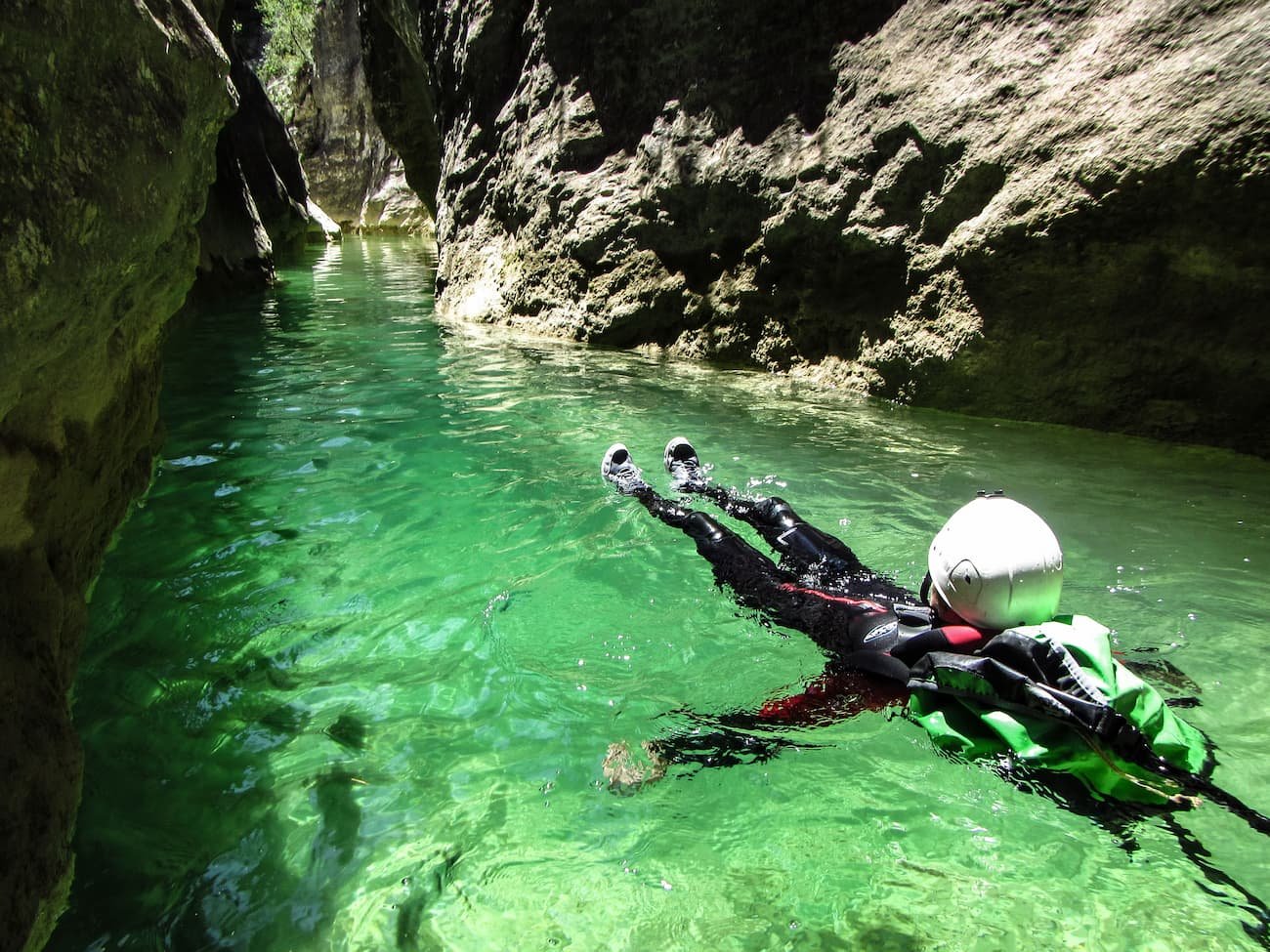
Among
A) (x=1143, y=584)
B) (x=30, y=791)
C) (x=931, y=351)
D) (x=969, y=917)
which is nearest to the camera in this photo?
(x=30, y=791)

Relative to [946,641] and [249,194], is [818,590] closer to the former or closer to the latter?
→ [946,641]

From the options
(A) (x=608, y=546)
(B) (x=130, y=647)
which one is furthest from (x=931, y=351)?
(B) (x=130, y=647)

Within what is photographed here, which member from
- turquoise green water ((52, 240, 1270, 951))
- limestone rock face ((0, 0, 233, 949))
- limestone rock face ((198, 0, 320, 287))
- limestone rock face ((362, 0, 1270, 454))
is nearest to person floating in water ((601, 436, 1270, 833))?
turquoise green water ((52, 240, 1270, 951))

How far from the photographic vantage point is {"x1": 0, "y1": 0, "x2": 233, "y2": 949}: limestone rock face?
174 centimetres

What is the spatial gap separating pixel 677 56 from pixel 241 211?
9.10m

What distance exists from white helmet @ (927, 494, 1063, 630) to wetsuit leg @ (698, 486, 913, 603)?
792 millimetres

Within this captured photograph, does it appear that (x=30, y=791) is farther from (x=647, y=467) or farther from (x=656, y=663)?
(x=647, y=467)

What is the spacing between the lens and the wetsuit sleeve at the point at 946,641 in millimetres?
2414

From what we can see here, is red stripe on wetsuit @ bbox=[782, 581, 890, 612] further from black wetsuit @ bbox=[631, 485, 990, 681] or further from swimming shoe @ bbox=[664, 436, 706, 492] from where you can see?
swimming shoe @ bbox=[664, 436, 706, 492]

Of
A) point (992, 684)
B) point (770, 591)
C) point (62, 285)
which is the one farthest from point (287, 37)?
point (992, 684)

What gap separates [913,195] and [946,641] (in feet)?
16.4

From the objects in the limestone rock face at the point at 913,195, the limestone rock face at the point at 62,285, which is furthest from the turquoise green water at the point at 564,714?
the limestone rock face at the point at 913,195

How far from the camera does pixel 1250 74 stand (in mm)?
4676

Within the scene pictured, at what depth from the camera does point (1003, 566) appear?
2.38 meters
